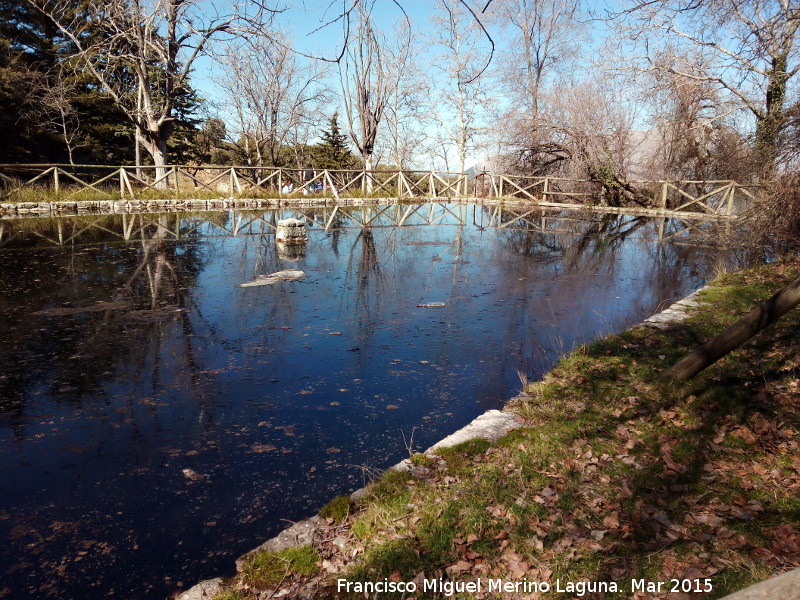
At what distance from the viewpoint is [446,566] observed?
2168 millimetres

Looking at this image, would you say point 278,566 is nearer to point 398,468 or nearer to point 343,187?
point 398,468

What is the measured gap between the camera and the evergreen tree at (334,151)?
3538 cm

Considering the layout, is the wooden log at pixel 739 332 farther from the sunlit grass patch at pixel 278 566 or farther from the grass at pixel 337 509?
the sunlit grass patch at pixel 278 566

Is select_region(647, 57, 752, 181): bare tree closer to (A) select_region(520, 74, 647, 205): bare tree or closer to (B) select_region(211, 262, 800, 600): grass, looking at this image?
(A) select_region(520, 74, 647, 205): bare tree

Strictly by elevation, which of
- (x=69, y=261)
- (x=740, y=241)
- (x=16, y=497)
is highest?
(x=740, y=241)

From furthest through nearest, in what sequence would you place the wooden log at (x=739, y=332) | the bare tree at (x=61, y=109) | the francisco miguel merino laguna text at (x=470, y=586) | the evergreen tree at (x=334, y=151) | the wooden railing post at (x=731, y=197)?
the evergreen tree at (x=334, y=151) < the bare tree at (x=61, y=109) < the wooden railing post at (x=731, y=197) < the wooden log at (x=739, y=332) < the francisco miguel merino laguna text at (x=470, y=586)

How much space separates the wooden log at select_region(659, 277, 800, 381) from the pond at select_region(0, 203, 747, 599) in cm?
120

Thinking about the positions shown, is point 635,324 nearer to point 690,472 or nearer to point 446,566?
point 690,472

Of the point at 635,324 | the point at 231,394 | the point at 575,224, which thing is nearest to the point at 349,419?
the point at 231,394

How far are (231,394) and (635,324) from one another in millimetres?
4449

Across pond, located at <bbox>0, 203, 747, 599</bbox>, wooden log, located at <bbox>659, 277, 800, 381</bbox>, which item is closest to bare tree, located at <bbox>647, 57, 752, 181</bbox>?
pond, located at <bbox>0, 203, 747, 599</bbox>

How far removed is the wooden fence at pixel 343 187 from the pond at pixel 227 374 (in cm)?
748

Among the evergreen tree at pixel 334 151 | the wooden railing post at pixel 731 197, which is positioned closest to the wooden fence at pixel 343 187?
the wooden railing post at pixel 731 197

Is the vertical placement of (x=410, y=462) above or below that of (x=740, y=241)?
below
